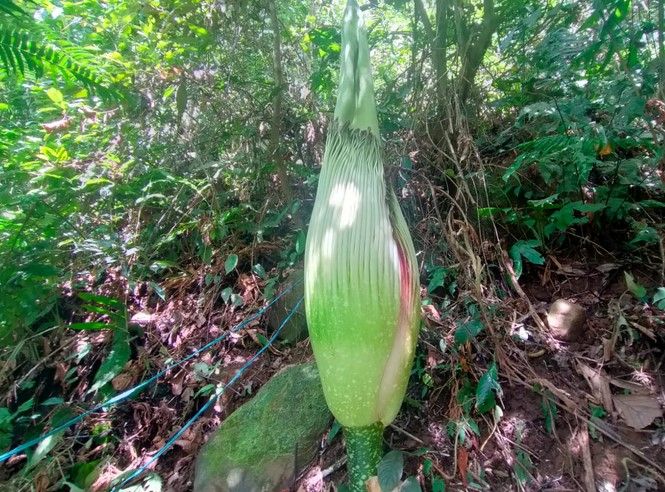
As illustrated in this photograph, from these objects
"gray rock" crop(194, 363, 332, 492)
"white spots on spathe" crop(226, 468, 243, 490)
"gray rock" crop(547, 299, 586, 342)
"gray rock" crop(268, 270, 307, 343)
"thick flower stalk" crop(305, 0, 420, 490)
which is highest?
"thick flower stalk" crop(305, 0, 420, 490)

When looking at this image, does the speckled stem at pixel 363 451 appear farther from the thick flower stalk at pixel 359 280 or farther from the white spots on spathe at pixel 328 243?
the white spots on spathe at pixel 328 243

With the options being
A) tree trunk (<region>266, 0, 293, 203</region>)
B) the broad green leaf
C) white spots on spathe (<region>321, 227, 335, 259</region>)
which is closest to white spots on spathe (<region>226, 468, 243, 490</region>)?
the broad green leaf

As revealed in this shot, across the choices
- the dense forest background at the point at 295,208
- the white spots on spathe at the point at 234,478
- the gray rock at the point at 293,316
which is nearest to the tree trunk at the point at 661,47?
the dense forest background at the point at 295,208

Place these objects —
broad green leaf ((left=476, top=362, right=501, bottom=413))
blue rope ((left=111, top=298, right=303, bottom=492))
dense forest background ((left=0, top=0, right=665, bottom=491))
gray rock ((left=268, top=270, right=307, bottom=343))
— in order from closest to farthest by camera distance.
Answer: broad green leaf ((left=476, top=362, right=501, bottom=413)) → dense forest background ((left=0, top=0, right=665, bottom=491)) → blue rope ((left=111, top=298, right=303, bottom=492)) → gray rock ((left=268, top=270, right=307, bottom=343))

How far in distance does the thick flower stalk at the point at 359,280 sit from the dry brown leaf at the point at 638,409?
760 mm

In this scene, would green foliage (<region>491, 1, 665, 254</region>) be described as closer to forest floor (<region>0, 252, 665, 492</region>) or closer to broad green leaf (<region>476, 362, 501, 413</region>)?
forest floor (<region>0, 252, 665, 492</region>)

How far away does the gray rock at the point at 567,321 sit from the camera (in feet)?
5.24

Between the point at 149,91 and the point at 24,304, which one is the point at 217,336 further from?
the point at 149,91

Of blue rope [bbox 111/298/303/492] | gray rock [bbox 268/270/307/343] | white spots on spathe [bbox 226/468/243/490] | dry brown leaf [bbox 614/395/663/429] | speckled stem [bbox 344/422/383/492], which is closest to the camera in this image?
speckled stem [bbox 344/422/383/492]

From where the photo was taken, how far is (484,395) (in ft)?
4.58

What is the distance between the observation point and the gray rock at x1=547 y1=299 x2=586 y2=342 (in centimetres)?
160

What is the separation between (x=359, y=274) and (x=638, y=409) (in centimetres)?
101

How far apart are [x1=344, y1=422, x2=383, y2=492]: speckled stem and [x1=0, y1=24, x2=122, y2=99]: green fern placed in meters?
1.75

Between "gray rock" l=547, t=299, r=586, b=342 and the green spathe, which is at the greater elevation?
the green spathe
